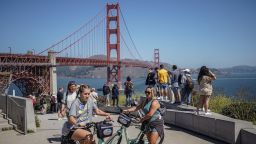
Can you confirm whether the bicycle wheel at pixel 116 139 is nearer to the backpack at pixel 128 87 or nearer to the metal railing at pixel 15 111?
the metal railing at pixel 15 111

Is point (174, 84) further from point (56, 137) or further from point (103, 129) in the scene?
point (103, 129)

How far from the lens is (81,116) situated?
17.6ft

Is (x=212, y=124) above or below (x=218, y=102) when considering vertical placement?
below

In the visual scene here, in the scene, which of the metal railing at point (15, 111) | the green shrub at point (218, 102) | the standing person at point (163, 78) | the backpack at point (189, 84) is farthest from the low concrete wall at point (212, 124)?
the metal railing at point (15, 111)

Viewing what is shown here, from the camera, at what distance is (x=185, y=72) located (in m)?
11.2

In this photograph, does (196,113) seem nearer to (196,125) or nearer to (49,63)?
(196,125)

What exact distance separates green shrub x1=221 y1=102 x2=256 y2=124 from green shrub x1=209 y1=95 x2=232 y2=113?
3.70 feet

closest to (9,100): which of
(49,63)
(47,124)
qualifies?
(47,124)

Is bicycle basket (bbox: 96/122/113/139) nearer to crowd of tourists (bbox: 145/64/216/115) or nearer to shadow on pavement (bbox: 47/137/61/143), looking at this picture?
shadow on pavement (bbox: 47/137/61/143)

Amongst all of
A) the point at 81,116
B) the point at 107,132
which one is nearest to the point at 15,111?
the point at 81,116

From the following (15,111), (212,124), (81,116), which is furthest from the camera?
(15,111)

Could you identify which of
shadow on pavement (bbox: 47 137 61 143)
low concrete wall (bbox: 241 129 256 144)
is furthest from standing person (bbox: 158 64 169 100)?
low concrete wall (bbox: 241 129 256 144)

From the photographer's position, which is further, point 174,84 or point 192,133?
point 174,84

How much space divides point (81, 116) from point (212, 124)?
165 inches
